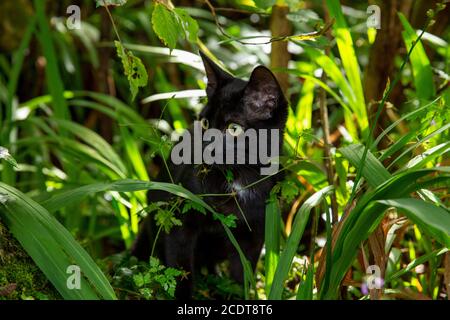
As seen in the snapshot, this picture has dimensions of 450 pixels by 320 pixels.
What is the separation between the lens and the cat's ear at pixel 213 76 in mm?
1855

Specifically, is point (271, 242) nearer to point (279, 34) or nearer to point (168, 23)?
point (168, 23)

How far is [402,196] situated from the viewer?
1.39m

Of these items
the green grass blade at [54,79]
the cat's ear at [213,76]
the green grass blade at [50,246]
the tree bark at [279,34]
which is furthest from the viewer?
the green grass blade at [54,79]

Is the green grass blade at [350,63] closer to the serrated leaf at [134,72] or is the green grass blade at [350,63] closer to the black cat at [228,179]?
the black cat at [228,179]

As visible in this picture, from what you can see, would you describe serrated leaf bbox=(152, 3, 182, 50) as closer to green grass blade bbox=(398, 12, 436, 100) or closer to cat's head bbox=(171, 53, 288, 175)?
cat's head bbox=(171, 53, 288, 175)

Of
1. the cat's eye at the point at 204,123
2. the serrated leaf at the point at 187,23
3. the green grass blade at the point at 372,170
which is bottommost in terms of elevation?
the green grass blade at the point at 372,170

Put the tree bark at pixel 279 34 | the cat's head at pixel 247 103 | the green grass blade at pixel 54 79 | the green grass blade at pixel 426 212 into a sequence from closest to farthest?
the green grass blade at pixel 426 212
the cat's head at pixel 247 103
the tree bark at pixel 279 34
the green grass blade at pixel 54 79

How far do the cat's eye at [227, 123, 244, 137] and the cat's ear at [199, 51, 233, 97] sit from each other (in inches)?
5.7

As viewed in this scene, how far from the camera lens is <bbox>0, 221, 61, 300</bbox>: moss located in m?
1.43

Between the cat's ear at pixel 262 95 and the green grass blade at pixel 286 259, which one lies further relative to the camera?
the cat's ear at pixel 262 95

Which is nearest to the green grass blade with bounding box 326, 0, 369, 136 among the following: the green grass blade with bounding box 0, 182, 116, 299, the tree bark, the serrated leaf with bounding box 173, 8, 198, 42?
the tree bark

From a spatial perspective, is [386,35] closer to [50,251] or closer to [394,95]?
[394,95]

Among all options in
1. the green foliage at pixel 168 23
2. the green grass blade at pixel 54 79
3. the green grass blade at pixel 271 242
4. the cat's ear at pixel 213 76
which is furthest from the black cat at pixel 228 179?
the green grass blade at pixel 54 79
